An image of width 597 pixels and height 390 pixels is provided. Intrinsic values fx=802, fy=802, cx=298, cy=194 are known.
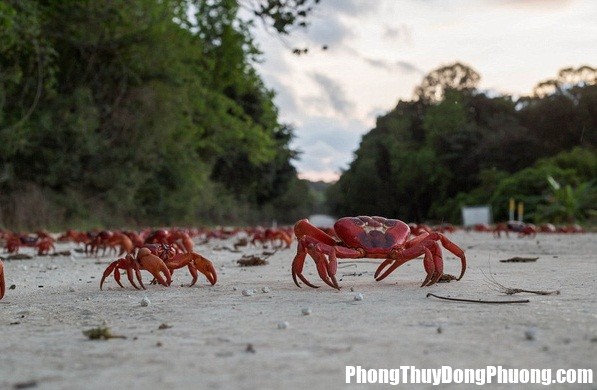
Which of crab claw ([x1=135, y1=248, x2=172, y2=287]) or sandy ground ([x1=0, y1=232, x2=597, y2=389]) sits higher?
crab claw ([x1=135, y1=248, x2=172, y2=287])

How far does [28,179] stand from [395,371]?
89.6 ft

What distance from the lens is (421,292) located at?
20.2ft

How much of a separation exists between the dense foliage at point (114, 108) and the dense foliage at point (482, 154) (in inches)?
673

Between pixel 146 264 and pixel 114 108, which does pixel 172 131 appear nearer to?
pixel 114 108

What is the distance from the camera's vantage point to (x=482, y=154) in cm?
6488

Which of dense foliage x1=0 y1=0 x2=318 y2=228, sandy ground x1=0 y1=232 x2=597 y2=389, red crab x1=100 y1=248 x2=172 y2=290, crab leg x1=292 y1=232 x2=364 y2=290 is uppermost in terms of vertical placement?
dense foliage x1=0 y1=0 x2=318 y2=228

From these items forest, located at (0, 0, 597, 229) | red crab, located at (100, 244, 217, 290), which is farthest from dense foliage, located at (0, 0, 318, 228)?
red crab, located at (100, 244, 217, 290)

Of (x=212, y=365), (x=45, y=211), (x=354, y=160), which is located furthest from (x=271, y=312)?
(x=354, y=160)

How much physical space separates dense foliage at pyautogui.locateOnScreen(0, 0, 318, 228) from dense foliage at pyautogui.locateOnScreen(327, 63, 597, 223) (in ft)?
56.1

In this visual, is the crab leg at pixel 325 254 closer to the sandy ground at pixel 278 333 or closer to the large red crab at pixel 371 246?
the large red crab at pixel 371 246

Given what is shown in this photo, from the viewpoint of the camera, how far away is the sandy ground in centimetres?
328

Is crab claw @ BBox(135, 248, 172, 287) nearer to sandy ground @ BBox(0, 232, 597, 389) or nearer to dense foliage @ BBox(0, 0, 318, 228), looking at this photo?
sandy ground @ BBox(0, 232, 597, 389)

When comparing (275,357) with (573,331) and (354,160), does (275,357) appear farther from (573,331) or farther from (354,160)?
(354,160)

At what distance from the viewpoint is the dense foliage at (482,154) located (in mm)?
48956
